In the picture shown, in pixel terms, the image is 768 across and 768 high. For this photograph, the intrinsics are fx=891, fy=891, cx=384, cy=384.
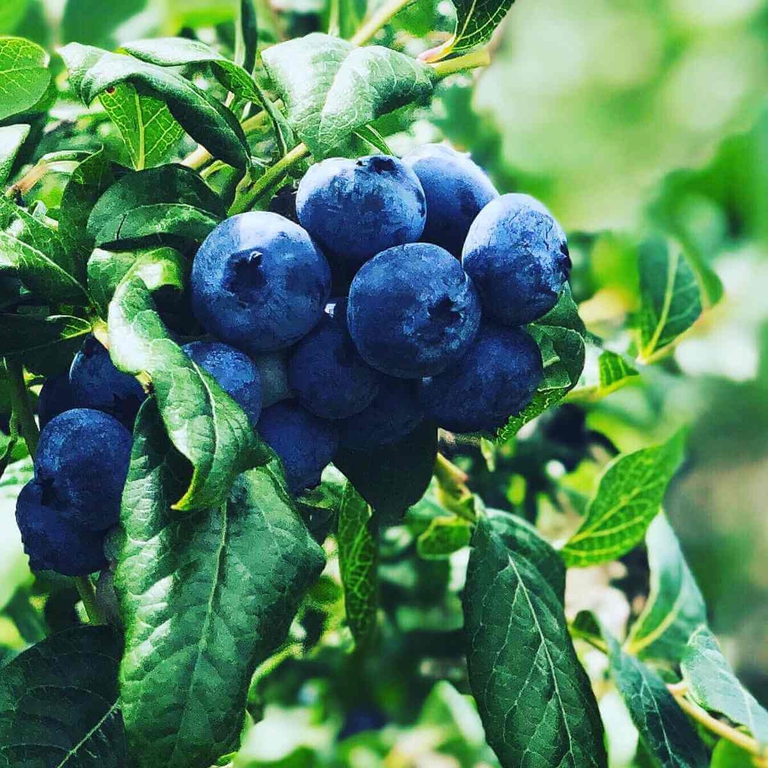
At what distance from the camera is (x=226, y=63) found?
0.55 metres

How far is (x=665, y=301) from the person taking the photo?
1.10m

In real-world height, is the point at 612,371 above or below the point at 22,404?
below

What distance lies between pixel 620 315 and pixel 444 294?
924 mm

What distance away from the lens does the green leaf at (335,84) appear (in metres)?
0.48

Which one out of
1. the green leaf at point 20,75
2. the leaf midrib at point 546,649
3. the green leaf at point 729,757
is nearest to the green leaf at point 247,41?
the green leaf at point 20,75

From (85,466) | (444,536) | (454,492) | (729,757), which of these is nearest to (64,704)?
(85,466)

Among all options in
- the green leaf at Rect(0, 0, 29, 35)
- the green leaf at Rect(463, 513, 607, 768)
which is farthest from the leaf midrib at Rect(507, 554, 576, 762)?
the green leaf at Rect(0, 0, 29, 35)

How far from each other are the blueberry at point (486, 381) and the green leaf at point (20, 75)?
386 millimetres

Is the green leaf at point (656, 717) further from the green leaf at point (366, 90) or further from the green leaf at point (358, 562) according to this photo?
the green leaf at point (366, 90)

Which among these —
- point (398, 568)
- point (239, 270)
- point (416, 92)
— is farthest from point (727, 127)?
point (398, 568)

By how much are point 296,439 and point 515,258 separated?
0.17 metres

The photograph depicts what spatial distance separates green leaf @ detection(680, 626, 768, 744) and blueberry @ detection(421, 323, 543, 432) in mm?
379

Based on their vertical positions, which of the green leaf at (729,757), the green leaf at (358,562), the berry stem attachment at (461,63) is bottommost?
the green leaf at (729,757)

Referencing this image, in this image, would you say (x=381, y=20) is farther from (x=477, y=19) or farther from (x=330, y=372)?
(x=330, y=372)
